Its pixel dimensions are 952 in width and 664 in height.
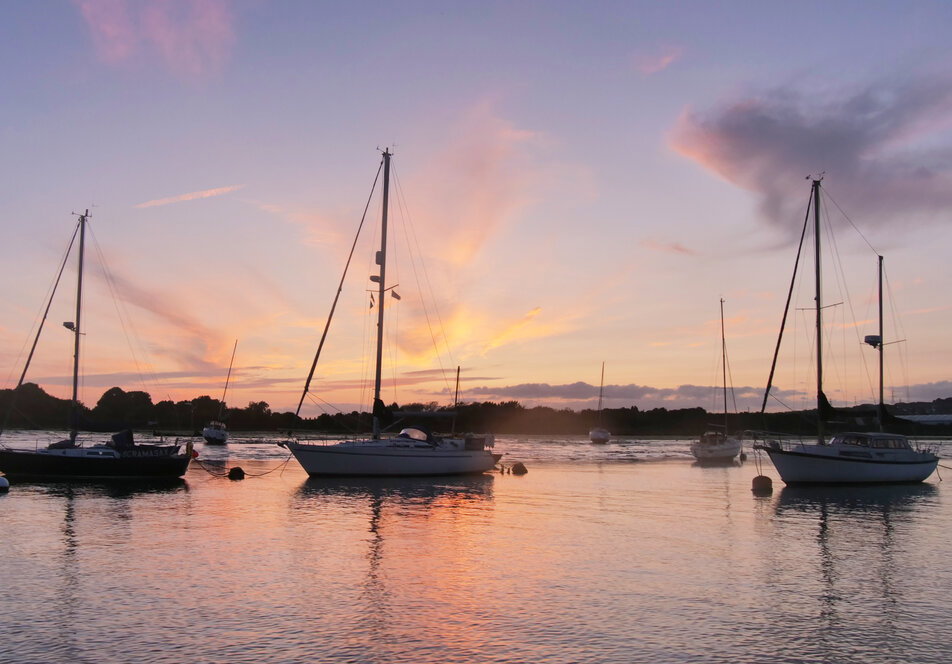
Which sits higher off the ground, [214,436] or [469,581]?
[469,581]

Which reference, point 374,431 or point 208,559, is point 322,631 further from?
point 374,431

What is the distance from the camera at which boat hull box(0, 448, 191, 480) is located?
43.2m

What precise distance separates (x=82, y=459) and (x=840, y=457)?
43.9 m

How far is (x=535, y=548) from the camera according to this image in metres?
22.3

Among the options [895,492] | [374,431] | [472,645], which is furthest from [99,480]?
[895,492]

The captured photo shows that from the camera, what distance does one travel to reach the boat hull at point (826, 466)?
1649 inches

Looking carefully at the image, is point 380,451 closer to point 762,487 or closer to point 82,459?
point 82,459

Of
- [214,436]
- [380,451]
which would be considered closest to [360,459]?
[380,451]

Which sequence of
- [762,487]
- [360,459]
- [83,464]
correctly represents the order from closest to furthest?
[762,487]
[83,464]
[360,459]

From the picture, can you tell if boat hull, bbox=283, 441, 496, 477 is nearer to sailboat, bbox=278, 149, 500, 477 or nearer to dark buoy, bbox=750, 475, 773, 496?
sailboat, bbox=278, 149, 500, 477

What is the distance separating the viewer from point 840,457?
4194cm

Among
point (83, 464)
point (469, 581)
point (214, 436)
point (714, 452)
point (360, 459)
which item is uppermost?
point (360, 459)

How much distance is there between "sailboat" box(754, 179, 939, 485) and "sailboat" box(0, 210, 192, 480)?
117 feet

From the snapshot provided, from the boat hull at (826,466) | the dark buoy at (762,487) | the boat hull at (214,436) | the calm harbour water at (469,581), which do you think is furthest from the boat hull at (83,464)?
the boat hull at (214,436)
